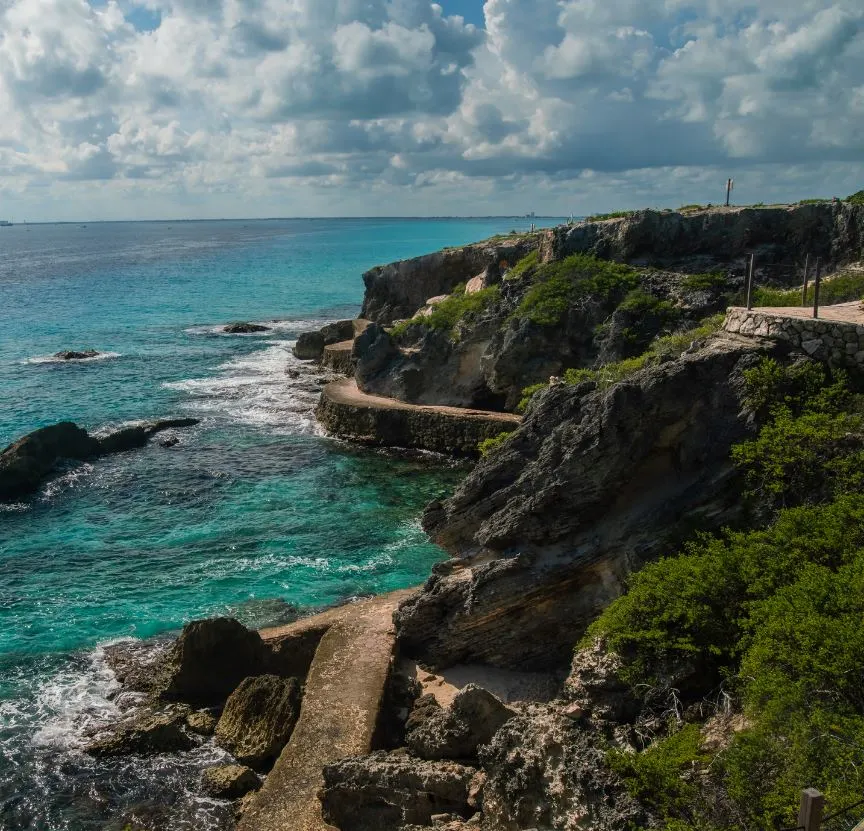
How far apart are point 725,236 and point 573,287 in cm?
809

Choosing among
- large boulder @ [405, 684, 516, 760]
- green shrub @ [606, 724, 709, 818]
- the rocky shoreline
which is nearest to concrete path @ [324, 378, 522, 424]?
the rocky shoreline

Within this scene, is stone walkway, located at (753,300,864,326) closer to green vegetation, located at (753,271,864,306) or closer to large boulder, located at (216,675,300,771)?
green vegetation, located at (753,271,864,306)

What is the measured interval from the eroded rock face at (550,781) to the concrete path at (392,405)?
1064 inches

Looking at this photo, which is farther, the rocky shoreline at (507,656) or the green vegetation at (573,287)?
the green vegetation at (573,287)

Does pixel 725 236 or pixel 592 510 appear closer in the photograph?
pixel 592 510

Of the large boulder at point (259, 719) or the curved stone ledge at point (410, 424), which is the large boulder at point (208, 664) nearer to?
the large boulder at point (259, 719)

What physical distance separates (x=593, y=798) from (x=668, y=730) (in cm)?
213

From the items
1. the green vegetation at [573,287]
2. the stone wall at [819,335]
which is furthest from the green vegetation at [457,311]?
the stone wall at [819,335]

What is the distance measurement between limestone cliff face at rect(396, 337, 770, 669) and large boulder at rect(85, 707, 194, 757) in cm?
652

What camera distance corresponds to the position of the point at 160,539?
31.9 meters

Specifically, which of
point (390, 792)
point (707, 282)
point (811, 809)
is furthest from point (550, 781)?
point (707, 282)

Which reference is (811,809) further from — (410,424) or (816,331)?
(410,424)

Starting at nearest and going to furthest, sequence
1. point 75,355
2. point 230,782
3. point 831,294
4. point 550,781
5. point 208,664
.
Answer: point 550,781
point 230,782
point 208,664
point 831,294
point 75,355

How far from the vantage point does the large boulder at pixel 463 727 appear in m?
16.4
